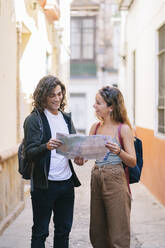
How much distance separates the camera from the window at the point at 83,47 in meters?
27.8

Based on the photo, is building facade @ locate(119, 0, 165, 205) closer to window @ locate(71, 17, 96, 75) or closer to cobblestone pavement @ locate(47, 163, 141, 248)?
cobblestone pavement @ locate(47, 163, 141, 248)

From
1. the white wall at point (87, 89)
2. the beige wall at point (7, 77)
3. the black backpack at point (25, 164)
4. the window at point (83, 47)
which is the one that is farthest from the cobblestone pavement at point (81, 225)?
the window at point (83, 47)

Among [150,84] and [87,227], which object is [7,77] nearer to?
[87,227]

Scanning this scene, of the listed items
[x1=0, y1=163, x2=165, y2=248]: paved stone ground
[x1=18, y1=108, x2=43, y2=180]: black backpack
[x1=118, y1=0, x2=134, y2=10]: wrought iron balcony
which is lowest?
[x1=0, y1=163, x2=165, y2=248]: paved stone ground

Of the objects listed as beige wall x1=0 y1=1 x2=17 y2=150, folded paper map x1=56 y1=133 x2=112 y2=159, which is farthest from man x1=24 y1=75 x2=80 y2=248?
beige wall x1=0 y1=1 x2=17 y2=150

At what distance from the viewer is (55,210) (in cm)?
433

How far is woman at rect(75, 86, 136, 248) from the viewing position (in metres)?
4.19

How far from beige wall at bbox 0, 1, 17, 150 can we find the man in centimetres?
244

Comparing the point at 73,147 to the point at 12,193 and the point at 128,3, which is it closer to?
the point at 12,193

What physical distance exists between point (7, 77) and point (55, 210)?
313 cm

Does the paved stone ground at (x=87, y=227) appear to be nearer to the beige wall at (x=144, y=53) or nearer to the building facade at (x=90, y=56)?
the beige wall at (x=144, y=53)

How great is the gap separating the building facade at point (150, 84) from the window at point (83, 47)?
14047mm

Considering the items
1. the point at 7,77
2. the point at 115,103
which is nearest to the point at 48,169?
the point at 115,103

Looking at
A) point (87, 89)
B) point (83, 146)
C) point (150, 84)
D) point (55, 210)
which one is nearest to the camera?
point (83, 146)
